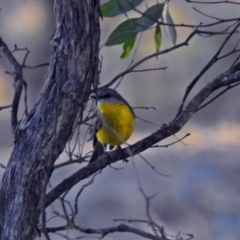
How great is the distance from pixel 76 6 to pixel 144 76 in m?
2.90

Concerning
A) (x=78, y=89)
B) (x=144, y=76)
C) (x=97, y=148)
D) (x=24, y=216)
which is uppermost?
(x=144, y=76)

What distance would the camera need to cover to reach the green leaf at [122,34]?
1486 millimetres

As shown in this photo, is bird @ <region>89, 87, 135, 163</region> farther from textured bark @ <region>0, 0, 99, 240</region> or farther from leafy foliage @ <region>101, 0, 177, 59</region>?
textured bark @ <region>0, 0, 99, 240</region>

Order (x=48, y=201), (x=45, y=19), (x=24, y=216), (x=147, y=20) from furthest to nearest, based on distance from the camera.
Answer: (x=45, y=19) → (x=147, y=20) → (x=48, y=201) → (x=24, y=216)

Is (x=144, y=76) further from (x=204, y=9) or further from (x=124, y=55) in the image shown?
(x=124, y=55)

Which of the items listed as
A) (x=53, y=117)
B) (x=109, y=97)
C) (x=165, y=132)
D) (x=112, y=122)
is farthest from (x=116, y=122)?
(x=53, y=117)

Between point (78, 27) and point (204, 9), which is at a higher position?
point (204, 9)

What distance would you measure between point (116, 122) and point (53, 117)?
1319mm

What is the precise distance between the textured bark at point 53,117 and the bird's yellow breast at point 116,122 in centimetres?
118

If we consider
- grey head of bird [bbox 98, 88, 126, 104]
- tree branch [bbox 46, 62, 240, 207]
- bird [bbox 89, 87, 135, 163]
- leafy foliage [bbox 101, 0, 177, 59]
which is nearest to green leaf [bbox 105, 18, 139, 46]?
leafy foliage [bbox 101, 0, 177, 59]

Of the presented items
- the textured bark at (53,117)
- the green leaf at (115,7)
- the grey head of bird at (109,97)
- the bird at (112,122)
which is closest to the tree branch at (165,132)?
the textured bark at (53,117)

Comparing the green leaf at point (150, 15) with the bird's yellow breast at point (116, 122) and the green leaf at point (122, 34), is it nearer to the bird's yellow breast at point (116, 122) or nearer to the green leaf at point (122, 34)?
the green leaf at point (122, 34)

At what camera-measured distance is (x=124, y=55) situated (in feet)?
5.25

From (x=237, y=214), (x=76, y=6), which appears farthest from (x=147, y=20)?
(x=237, y=214)
